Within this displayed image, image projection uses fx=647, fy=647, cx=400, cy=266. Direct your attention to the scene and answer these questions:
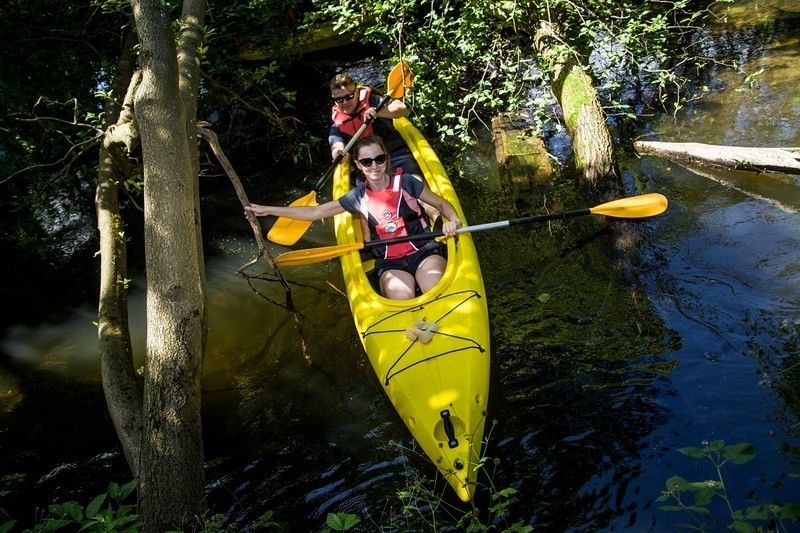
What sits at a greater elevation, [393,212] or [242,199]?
[242,199]

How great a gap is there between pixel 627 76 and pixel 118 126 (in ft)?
18.3

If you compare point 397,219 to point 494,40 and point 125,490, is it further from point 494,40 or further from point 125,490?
point 494,40

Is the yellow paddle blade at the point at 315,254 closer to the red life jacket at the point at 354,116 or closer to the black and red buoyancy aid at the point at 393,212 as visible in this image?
the black and red buoyancy aid at the point at 393,212

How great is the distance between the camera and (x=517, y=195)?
5.70m

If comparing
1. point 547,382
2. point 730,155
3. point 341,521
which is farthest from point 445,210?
point 730,155

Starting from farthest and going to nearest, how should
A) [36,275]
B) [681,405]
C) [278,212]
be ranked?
[36,275] → [278,212] → [681,405]

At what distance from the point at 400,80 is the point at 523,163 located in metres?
1.35

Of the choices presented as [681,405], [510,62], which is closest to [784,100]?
[510,62]

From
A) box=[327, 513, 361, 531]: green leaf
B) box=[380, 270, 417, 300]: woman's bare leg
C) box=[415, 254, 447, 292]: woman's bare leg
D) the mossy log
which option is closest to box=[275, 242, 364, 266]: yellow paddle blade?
box=[380, 270, 417, 300]: woman's bare leg

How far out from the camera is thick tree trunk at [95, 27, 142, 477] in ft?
10.1

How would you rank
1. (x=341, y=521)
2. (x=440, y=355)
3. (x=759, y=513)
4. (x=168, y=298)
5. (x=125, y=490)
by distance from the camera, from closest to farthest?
1. (x=759, y=513)
2. (x=341, y=521)
3. (x=125, y=490)
4. (x=168, y=298)
5. (x=440, y=355)

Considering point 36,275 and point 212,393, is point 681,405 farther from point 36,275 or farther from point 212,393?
point 36,275

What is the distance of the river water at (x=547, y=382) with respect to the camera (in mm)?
2939

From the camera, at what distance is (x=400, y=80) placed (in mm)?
5770
